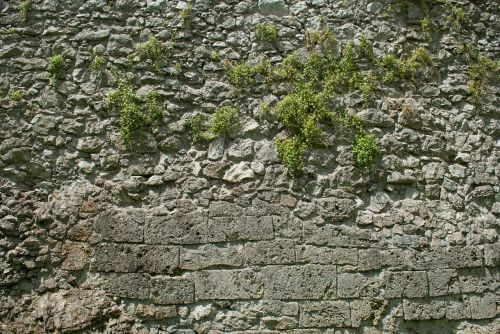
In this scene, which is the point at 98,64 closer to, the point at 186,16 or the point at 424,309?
the point at 186,16

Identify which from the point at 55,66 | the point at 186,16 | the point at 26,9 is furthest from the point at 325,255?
the point at 26,9

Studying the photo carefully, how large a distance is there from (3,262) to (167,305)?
5.29 ft

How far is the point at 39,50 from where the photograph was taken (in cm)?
547

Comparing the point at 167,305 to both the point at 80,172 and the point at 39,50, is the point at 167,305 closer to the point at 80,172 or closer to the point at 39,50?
the point at 80,172

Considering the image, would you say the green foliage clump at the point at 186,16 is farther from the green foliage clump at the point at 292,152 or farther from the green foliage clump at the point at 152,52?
the green foliage clump at the point at 292,152

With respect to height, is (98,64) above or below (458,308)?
above

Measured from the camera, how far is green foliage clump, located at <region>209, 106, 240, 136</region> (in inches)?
208

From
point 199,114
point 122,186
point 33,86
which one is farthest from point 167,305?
point 33,86

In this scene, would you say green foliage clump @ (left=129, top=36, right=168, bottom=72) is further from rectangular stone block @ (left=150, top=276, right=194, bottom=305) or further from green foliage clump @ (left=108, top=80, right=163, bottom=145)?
rectangular stone block @ (left=150, top=276, right=194, bottom=305)

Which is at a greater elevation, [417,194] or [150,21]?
[150,21]

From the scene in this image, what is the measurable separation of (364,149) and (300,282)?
1.51 m

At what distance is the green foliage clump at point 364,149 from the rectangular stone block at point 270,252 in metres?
1.12

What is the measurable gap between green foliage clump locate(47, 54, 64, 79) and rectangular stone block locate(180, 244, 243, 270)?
227 cm

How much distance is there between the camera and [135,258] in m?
4.96
